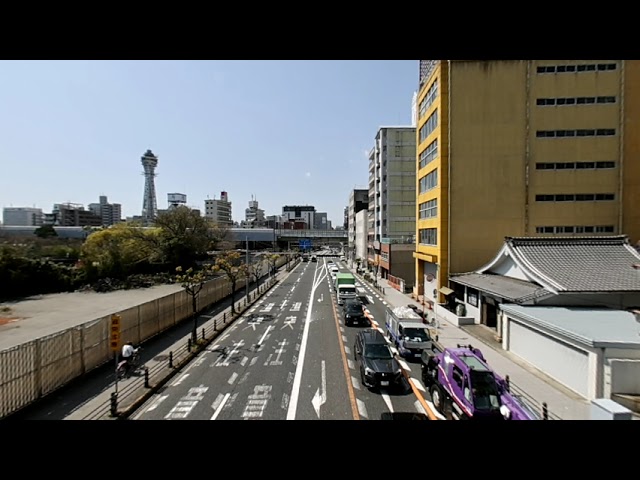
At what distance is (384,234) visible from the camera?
1836 inches

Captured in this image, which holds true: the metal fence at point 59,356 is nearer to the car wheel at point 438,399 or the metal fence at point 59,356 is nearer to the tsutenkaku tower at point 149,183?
the car wheel at point 438,399

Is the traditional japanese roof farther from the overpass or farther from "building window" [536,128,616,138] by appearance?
the overpass

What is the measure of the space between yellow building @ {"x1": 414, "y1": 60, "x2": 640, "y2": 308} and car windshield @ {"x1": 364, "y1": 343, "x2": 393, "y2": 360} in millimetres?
13078

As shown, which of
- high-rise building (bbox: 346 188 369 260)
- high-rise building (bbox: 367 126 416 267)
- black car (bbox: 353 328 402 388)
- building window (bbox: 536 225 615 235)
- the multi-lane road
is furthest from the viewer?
high-rise building (bbox: 346 188 369 260)

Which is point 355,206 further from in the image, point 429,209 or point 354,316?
point 354,316

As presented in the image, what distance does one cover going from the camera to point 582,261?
17.3 metres

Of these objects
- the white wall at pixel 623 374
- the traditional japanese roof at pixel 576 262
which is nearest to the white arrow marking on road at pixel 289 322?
the traditional japanese roof at pixel 576 262

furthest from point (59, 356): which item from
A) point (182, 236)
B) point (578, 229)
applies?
point (182, 236)

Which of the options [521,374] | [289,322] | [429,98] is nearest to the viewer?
[521,374]

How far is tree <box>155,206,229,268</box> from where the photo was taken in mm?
45469

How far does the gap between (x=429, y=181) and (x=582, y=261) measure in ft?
43.1

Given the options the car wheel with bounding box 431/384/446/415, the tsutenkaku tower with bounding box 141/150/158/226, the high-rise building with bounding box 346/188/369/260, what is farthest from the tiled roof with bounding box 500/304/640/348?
the tsutenkaku tower with bounding box 141/150/158/226
